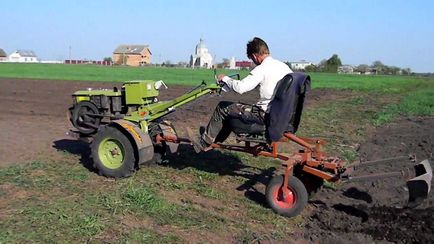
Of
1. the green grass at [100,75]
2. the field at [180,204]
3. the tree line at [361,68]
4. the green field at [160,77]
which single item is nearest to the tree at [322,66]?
the tree line at [361,68]

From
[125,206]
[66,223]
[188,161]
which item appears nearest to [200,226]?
[125,206]

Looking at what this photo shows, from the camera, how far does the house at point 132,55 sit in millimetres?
132125

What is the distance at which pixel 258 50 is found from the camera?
6.16 metres

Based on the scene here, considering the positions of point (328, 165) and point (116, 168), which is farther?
point (116, 168)

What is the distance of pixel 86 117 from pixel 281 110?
3420 mm

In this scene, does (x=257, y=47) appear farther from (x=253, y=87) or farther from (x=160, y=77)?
(x=160, y=77)

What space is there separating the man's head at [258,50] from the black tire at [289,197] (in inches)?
58.9

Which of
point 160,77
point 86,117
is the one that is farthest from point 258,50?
point 160,77

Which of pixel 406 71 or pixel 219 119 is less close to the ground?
pixel 219 119

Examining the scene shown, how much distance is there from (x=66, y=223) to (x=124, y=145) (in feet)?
6.88

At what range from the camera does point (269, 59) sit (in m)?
6.12

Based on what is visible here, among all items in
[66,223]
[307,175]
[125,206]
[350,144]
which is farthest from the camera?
[350,144]

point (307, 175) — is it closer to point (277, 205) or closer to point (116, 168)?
point (277, 205)

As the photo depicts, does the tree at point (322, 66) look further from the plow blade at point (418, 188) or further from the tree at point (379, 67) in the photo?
the plow blade at point (418, 188)
